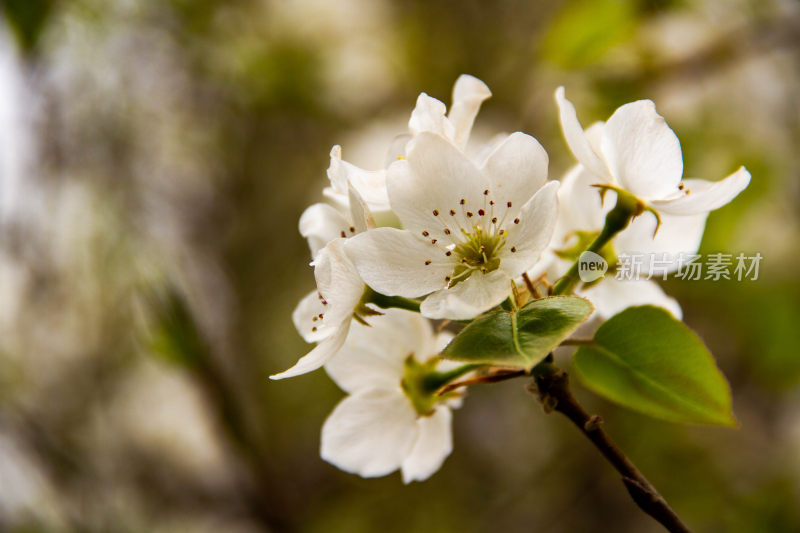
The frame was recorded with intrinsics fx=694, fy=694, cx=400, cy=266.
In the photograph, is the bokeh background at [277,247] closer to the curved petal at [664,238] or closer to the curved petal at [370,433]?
→ the curved petal at [370,433]

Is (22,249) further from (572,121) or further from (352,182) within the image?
(572,121)

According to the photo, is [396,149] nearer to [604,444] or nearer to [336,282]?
[336,282]

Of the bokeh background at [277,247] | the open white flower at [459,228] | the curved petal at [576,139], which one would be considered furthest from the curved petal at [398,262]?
the bokeh background at [277,247]

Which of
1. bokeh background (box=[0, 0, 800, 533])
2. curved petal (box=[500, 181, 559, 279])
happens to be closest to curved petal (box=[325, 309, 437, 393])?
curved petal (box=[500, 181, 559, 279])

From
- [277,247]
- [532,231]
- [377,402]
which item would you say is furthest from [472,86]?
[277,247]

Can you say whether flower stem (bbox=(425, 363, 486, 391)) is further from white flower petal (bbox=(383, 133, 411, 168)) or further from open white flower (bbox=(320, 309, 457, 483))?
white flower petal (bbox=(383, 133, 411, 168))

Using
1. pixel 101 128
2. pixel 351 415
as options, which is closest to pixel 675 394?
pixel 351 415
